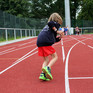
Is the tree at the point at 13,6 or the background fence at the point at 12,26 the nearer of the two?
the background fence at the point at 12,26

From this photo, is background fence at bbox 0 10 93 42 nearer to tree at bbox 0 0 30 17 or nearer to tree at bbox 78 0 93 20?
tree at bbox 0 0 30 17

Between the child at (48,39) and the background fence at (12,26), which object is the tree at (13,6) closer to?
the background fence at (12,26)

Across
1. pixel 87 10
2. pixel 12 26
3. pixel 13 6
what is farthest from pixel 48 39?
pixel 87 10

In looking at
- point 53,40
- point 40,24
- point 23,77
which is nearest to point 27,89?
point 23,77

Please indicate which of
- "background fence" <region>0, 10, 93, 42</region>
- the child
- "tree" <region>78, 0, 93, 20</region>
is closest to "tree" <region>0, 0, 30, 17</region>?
"background fence" <region>0, 10, 93, 42</region>

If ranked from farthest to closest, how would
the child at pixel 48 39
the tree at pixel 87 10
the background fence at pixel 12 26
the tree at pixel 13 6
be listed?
1. the tree at pixel 87 10
2. the tree at pixel 13 6
3. the background fence at pixel 12 26
4. the child at pixel 48 39

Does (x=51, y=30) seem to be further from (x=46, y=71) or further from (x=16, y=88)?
(x=16, y=88)

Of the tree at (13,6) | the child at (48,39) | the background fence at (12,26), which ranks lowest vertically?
the child at (48,39)

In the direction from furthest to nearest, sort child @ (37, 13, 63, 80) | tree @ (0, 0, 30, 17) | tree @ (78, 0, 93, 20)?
tree @ (78, 0, 93, 20) → tree @ (0, 0, 30, 17) → child @ (37, 13, 63, 80)

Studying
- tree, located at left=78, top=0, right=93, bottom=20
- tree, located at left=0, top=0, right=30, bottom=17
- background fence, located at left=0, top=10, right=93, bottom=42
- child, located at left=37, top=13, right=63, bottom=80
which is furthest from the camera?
tree, located at left=78, top=0, right=93, bottom=20

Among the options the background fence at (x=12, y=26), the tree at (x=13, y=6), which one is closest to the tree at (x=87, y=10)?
the tree at (x=13, y=6)

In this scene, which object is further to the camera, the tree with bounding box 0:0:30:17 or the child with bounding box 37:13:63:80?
the tree with bounding box 0:0:30:17

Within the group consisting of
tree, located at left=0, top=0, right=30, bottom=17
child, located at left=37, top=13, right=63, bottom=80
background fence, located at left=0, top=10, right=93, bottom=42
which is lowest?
child, located at left=37, top=13, right=63, bottom=80

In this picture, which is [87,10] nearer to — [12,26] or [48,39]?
[12,26]
